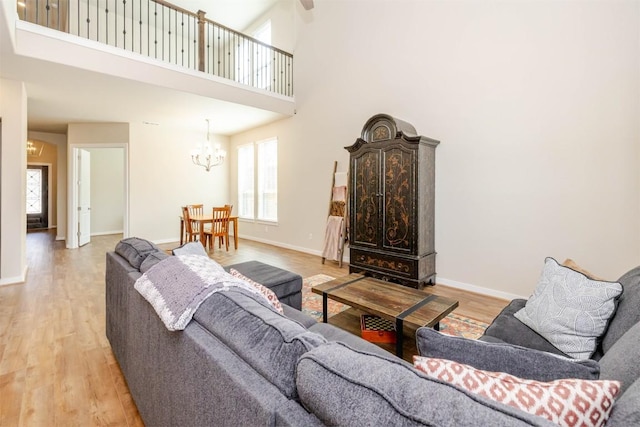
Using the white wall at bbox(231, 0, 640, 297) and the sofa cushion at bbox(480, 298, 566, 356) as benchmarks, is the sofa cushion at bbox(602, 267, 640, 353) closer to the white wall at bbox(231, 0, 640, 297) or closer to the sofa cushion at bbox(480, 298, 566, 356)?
the sofa cushion at bbox(480, 298, 566, 356)

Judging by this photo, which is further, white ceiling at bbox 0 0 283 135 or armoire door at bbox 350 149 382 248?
armoire door at bbox 350 149 382 248

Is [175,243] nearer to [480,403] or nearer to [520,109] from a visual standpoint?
[520,109]

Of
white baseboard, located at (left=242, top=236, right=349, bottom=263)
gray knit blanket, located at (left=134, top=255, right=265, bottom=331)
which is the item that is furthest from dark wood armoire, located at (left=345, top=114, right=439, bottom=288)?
gray knit blanket, located at (left=134, top=255, right=265, bottom=331)

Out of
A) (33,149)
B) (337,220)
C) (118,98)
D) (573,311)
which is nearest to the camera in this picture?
(573,311)

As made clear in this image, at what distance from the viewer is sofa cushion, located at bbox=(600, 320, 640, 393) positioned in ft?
2.86

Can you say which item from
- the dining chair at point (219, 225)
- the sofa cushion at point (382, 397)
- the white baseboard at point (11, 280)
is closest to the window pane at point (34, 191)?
the white baseboard at point (11, 280)

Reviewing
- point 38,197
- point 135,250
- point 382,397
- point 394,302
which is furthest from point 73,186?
point 382,397

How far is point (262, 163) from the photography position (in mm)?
7031

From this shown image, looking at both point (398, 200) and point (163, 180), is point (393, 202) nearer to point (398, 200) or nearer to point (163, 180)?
point (398, 200)

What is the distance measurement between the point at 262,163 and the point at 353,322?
5.15m

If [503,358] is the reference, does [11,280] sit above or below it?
below

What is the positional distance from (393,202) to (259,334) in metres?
3.26

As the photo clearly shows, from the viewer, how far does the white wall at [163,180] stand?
648 cm

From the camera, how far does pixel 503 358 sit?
849 mm
